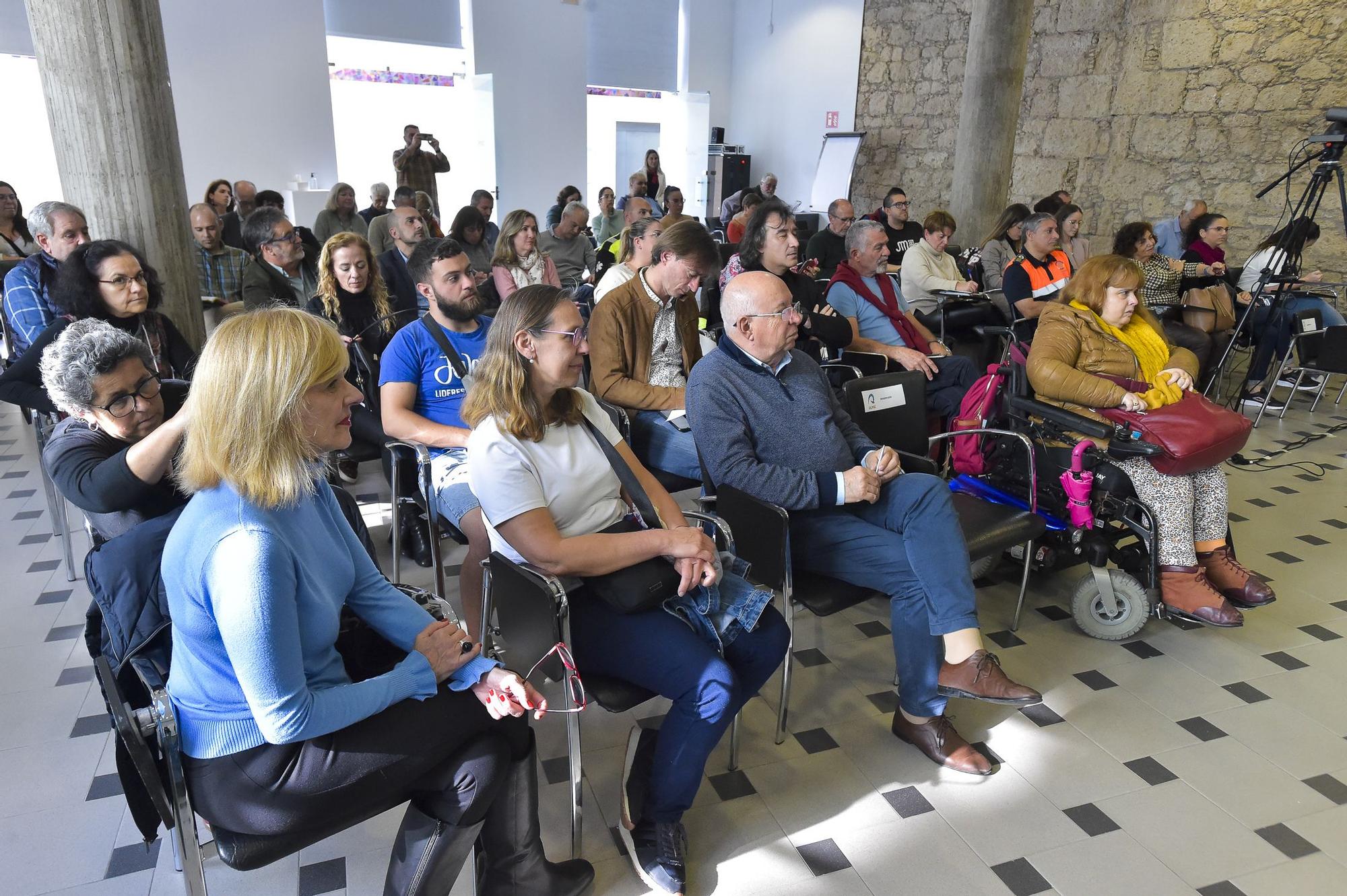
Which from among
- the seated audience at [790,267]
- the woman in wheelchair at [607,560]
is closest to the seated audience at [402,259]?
the seated audience at [790,267]

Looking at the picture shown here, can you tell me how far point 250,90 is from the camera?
8.70 m

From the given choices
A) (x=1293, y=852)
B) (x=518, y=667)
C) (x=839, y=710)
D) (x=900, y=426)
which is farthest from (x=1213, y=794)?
(x=518, y=667)

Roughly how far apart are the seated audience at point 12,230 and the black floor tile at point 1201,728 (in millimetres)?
6462

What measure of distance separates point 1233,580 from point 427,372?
2.90m

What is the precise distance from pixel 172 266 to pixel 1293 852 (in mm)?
4064

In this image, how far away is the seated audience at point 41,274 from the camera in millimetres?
2992

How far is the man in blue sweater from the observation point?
2.16 m

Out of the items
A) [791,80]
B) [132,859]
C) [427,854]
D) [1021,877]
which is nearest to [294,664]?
[427,854]

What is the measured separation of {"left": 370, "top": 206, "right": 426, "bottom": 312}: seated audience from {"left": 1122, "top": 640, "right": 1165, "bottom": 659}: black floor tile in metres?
3.41

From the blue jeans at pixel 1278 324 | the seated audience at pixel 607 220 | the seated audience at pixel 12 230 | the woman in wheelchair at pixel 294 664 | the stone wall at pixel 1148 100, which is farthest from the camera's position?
the seated audience at pixel 607 220

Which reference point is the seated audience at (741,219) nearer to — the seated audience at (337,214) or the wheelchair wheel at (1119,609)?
the seated audience at (337,214)

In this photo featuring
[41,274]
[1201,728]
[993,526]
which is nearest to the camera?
[1201,728]

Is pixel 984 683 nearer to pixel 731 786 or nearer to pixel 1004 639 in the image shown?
pixel 731 786

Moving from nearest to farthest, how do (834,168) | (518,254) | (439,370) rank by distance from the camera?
(439,370)
(518,254)
(834,168)
